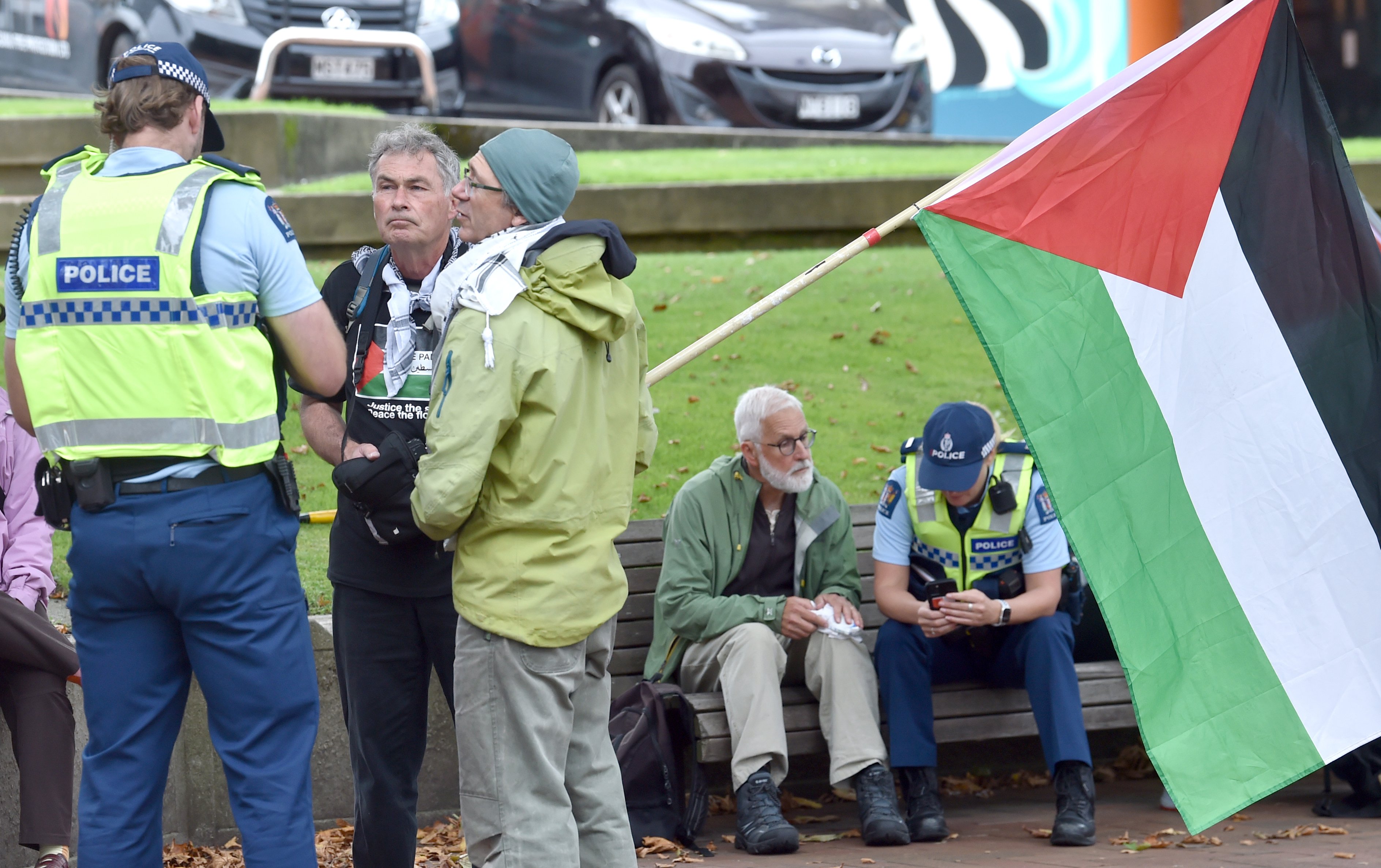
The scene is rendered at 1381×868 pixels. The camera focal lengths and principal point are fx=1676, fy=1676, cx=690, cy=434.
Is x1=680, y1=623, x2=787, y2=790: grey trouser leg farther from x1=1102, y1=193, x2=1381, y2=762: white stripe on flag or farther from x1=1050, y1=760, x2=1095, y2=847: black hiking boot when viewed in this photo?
x1=1102, y1=193, x2=1381, y2=762: white stripe on flag

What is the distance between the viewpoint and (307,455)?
793cm

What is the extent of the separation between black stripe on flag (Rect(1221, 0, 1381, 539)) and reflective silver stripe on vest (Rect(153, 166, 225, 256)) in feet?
A: 9.74

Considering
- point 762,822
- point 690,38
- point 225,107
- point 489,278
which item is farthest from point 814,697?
point 690,38

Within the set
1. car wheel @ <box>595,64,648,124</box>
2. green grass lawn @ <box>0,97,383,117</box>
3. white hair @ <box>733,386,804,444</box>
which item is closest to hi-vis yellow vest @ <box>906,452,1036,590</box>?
white hair @ <box>733,386,804,444</box>

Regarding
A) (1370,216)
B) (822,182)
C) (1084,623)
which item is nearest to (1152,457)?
(1370,216)

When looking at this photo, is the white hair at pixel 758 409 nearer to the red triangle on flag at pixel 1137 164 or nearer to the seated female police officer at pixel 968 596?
the seated female police officer at pixel 968 596

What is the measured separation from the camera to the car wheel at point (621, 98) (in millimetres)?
14609

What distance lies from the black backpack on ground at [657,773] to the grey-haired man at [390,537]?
1155 millimetres

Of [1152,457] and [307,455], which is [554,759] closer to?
[1152,457]

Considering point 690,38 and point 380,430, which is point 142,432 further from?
point 690,38

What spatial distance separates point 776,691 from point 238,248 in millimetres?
2705

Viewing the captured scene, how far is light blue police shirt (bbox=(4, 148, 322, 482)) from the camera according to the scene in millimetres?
3492

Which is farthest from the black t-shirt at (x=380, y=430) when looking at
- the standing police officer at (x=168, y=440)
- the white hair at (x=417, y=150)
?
the standing police officer at (x=168, y=440)

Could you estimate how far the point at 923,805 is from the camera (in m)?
5.57
